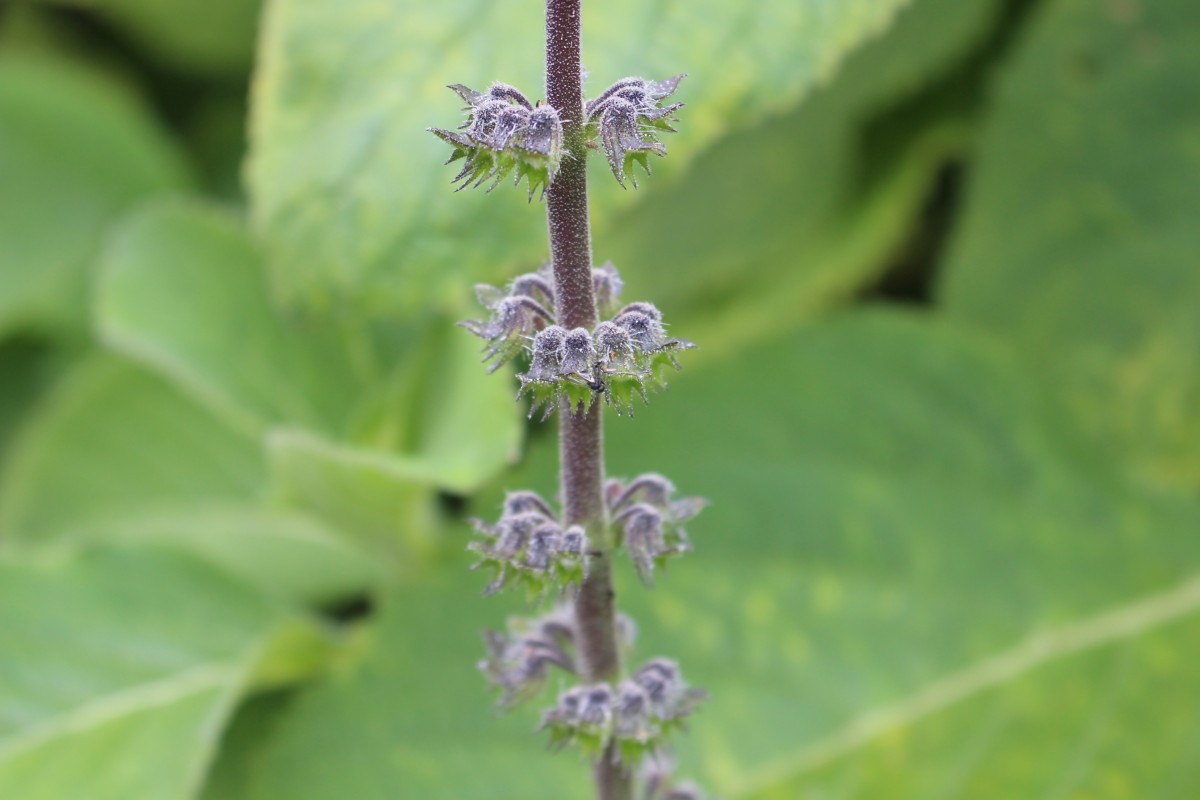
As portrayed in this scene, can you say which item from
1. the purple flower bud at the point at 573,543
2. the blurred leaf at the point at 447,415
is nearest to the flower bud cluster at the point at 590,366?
the purple flower bud at the point at 573,543

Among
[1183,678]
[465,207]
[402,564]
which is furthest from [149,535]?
[1183,678]

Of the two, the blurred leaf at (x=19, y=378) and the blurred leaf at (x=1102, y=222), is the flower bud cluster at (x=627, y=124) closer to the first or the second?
the blurred leaf at (x=1102, y=222)

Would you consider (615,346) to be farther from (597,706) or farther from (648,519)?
(597,706)

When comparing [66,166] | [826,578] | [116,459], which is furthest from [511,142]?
[66,166]

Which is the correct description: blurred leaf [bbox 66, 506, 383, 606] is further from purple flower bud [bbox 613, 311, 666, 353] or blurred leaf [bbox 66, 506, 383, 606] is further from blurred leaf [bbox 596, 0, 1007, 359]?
purple flower bud [bbox 613, 311, 666, 353]

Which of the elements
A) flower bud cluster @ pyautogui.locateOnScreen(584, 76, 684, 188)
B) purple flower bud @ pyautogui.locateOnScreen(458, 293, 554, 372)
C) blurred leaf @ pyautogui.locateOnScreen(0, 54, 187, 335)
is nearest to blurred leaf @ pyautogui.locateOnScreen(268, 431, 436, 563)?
purple flower bud @ pyautogui.locateOnScreen(458, 293, 554, 372)

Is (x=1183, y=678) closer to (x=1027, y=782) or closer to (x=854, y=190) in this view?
(x=1027, y=782)
